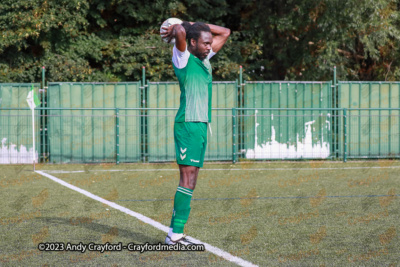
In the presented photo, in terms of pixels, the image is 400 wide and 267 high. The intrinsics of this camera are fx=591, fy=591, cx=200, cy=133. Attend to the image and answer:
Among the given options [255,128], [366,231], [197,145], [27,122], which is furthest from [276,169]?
[197,145]

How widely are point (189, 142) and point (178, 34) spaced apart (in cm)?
95

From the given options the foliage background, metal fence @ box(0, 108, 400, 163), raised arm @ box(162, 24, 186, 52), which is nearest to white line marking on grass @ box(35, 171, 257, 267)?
raised arm @ box(162, 24, 186, 52)

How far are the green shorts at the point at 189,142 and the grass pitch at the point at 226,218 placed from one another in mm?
822

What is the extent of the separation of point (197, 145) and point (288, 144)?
12.7 metres

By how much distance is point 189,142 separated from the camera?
525 cm

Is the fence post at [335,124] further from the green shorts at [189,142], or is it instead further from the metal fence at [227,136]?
the green shorts at [189,142]

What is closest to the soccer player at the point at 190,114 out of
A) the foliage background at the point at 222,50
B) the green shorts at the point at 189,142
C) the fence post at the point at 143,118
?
the green shorts at the point at 189,142

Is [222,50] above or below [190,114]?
above

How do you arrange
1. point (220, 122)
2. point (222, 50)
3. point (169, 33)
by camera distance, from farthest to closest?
point (222, 50)
point (220, 122)
point (169, 33)

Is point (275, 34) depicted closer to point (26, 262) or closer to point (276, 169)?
point (276, 169)

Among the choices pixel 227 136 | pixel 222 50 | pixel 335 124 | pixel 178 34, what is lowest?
pixel 227 136

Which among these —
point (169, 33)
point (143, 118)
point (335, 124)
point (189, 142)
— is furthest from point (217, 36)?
point (335, 124)

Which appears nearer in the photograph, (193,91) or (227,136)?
(193,91)

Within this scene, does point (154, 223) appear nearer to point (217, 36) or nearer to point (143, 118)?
point (217, 36)
